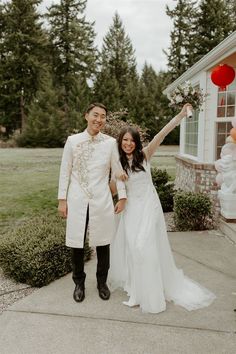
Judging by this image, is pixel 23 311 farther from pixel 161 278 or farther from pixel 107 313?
pixel 161 278

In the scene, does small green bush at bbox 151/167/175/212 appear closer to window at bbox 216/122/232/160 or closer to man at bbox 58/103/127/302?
window at bbox 216/122/232/160

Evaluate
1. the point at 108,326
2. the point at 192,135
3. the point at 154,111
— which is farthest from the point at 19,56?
the point at 108,326

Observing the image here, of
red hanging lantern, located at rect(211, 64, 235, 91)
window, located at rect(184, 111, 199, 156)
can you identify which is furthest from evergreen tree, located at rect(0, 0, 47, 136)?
red hanging lantern, located at rect(211, 64, 235, 91)

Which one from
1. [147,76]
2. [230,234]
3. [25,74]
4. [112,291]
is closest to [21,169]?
[230,234]

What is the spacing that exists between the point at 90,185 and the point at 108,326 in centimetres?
120

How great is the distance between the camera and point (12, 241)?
4.21 metres

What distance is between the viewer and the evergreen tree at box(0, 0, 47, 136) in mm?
32531

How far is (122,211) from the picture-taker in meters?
3.54

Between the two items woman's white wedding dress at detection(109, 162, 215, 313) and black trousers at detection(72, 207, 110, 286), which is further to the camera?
black trousers at detection(72, 207, 110, 286)

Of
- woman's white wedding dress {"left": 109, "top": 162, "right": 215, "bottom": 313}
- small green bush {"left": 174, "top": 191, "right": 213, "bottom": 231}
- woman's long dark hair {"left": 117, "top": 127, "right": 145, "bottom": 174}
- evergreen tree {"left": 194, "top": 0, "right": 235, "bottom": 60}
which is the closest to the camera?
woman's white wedding dress {"left": 109, "top": 162, "right": 215, "bottom": 313}

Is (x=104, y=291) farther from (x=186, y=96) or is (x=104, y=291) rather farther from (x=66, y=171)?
(x=186, y=96)

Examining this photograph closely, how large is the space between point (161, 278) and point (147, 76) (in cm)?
4006

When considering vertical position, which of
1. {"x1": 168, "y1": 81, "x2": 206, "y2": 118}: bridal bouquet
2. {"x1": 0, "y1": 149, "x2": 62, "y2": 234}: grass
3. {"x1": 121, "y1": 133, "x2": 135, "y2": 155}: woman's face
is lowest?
{"x1": 0, "y1": 149, "x2": 62, "y2": 234}: grass

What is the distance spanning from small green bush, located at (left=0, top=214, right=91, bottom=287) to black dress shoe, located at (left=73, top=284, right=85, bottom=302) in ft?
1.62
